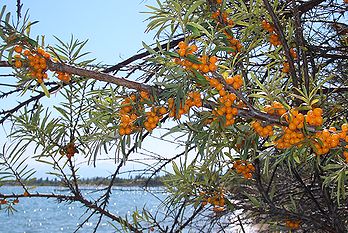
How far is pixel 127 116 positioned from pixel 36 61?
0.19 meters

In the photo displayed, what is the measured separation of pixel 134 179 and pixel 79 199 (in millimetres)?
463

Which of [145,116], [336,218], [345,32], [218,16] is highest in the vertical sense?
[345,32]

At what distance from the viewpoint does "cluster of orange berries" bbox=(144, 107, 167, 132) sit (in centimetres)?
77

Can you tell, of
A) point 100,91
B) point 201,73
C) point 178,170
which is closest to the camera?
point 201,73

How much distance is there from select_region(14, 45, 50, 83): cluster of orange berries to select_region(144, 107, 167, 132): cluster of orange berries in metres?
0.21

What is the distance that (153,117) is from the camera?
2.54 ft

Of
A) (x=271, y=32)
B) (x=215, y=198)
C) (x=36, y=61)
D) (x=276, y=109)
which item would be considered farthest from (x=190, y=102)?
(x=215, y=198)

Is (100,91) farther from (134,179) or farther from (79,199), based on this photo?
(134,179)

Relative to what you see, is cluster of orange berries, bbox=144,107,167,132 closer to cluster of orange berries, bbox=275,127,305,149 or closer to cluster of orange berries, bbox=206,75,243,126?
cluster of orange berries, bbox=206,75,243,126

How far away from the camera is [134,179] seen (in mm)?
1754

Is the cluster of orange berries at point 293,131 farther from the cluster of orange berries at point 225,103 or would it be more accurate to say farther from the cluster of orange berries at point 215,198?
the cluster of orange berries at point 215,198

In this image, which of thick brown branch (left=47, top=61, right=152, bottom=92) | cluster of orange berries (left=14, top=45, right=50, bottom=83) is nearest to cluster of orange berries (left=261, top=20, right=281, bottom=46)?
thick brown branch (left=47, top=61, right=152, bottom=92)

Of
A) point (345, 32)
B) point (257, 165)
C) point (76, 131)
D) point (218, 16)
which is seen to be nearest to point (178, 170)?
point (257, 165)

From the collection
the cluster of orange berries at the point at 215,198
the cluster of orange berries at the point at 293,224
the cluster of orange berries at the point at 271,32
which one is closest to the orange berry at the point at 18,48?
the cluster of orange berries at the point at 271,32
